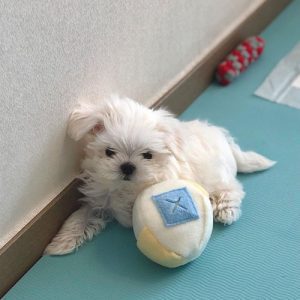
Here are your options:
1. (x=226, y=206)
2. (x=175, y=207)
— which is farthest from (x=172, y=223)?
(x=226, y=206)

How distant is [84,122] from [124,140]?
138 mm

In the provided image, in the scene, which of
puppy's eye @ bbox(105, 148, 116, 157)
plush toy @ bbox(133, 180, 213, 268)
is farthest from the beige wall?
plush toy @ bbox(133, 180, 213, 268)

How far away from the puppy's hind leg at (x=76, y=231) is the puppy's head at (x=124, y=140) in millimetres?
173

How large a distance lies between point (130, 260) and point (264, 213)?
0.45 m

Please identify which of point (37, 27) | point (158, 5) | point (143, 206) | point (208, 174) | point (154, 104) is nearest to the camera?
point (37, 27)

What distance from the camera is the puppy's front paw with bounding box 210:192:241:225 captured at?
1.41m

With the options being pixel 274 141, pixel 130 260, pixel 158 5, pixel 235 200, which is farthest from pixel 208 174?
pixel 158 5

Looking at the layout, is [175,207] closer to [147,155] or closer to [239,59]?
[147,155]

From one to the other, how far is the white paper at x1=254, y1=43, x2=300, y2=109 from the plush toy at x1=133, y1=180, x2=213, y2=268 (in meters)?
0.90

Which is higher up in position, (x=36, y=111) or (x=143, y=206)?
(x=36, y=111)

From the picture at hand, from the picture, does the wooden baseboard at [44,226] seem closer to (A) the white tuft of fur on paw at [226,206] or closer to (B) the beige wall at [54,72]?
(B) the beige wall at [54,72]

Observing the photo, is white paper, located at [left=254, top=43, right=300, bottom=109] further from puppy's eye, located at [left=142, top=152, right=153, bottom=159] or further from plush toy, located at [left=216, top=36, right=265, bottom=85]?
puppy's eye, located at [left=142, top=152, right=153, bottom=159]

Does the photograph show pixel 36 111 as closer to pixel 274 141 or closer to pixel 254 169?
pixel 254 169

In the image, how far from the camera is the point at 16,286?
4.17ft
